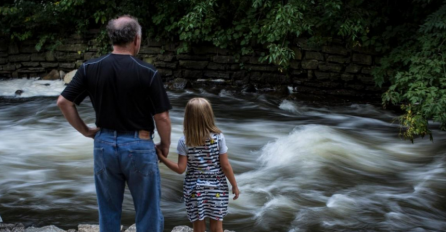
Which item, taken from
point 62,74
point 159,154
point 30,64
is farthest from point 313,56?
point 159,154

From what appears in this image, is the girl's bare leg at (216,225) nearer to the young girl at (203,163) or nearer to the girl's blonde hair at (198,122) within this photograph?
the young girl at (203,163)

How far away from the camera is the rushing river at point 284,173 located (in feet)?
17.1

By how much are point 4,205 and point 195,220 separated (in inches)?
111

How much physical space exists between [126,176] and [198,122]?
607 mm

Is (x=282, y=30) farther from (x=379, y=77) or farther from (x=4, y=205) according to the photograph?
(x=4, y=205)

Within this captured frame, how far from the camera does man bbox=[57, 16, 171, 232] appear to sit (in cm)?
297

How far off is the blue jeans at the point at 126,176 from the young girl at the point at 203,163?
0.98 feet

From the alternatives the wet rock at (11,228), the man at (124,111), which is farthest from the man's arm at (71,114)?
the wet rock at (11,228)

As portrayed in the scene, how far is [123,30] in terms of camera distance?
295 cm

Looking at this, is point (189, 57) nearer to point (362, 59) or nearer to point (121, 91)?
point (362, 59)

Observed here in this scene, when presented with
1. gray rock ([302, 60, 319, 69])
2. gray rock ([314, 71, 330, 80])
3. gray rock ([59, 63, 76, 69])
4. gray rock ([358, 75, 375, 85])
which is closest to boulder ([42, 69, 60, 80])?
gray rock ([59, 63, 76, 69])

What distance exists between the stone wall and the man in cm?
848

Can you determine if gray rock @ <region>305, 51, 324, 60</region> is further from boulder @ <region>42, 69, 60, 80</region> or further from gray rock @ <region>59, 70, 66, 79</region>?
boulder @ <region>42, 69, 60, 80</region>

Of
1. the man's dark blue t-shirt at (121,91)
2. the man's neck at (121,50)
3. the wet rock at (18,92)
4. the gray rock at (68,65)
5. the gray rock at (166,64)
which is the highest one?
the man's neck at (121,50)
